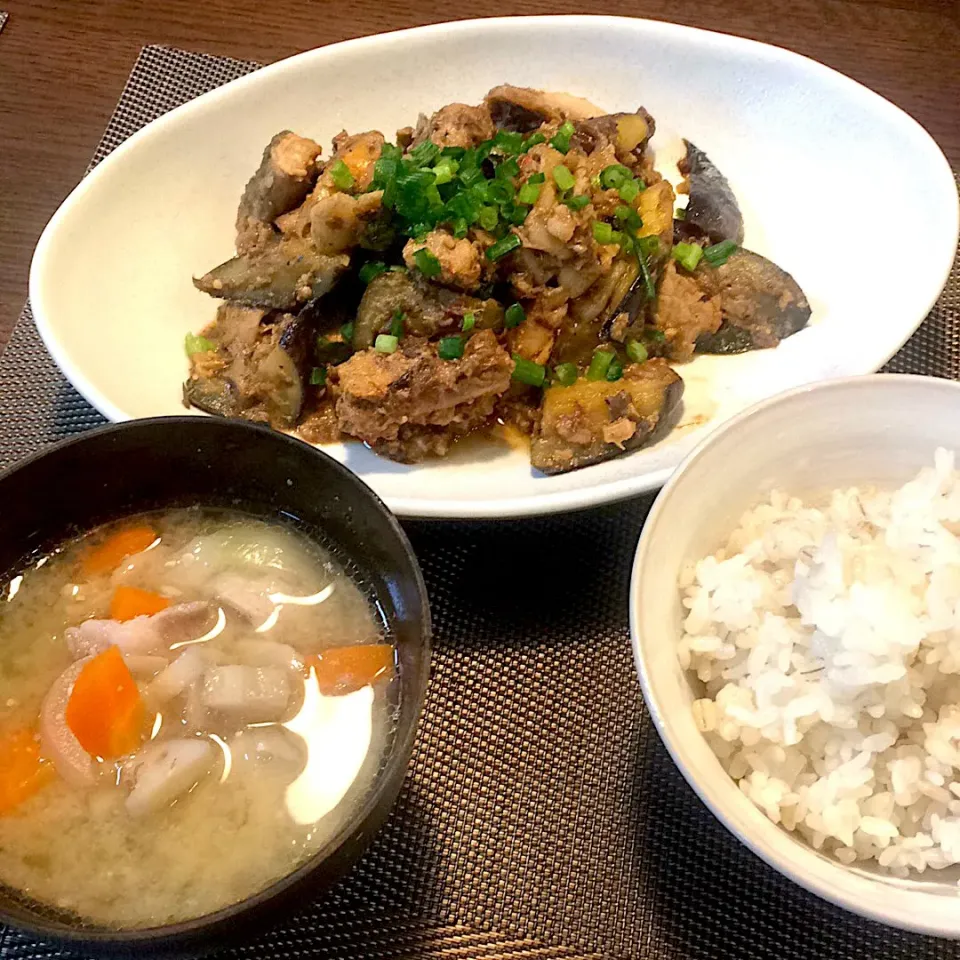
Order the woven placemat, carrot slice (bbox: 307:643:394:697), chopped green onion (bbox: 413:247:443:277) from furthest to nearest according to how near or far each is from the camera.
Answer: chopped green onion (bbox: 413:247:443:277) → the woven placemat → carrot slice (bbox: 307:643:394:697)

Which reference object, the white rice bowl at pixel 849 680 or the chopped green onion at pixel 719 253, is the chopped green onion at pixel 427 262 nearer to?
the chopped green onion at pixel 719 253

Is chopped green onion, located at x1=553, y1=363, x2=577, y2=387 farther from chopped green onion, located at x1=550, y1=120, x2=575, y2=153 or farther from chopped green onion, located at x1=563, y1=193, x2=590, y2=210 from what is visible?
chopped green onion, located at x1=550, y1=120, x2=575, y2=153

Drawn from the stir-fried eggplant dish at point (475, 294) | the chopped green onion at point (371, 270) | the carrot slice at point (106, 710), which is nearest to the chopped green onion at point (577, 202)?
the stir-fried eggplant dish at point (475, 294)

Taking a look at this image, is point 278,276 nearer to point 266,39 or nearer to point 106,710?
point 106,710

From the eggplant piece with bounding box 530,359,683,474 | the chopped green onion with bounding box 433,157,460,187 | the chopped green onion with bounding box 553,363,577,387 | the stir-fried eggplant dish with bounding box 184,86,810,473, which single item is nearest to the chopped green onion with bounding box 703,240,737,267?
the stir-fried eggplant dish with bounding box 184,86,810,473

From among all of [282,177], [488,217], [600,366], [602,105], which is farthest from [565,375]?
[602,105]

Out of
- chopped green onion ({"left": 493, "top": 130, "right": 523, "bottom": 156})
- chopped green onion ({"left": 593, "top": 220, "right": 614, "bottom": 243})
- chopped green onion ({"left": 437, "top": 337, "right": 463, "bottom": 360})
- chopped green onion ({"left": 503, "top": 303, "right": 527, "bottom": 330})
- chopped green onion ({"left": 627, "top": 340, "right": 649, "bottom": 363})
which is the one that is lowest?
chopped green onion ({"left": 627, "top": 340, "right": 649, "bottom": 363})

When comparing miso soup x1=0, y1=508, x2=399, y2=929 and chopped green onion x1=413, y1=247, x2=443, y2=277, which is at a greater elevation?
chopped green onion x1=413, y1=247, x2=443, y2=277

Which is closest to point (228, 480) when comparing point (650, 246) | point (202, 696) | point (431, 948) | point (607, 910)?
point (202, 696)
